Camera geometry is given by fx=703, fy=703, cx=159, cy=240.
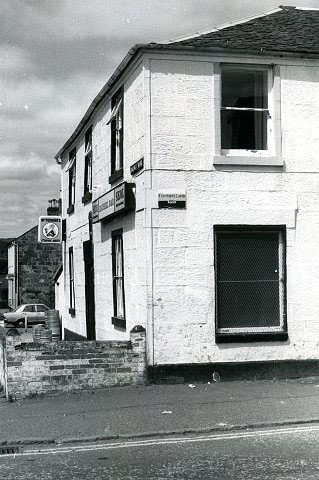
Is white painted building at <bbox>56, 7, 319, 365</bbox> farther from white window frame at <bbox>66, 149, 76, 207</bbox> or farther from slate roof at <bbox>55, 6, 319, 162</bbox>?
white window frame at <bbox>66, 149, 76, 207</bbox>

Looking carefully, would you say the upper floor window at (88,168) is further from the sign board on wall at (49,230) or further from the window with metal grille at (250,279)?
the window with metal grille at (250,279)

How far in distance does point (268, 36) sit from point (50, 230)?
9.55m

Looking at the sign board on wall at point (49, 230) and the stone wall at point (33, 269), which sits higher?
the sign board on wall at point (49, 230)

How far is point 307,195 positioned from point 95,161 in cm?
623

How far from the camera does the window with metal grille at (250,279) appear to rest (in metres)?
12.3

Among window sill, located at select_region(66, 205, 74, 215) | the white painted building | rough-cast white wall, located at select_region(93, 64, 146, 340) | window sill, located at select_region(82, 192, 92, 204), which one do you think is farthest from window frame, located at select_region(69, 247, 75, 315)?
the white painted building

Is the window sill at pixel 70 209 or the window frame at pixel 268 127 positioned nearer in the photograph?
the window frame at pixel 268 127

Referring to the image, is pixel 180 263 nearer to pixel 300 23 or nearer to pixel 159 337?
pixel 159 337

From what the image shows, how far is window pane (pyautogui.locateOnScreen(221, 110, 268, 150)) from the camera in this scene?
41.4 ft

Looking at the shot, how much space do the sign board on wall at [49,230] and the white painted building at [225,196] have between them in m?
7.37

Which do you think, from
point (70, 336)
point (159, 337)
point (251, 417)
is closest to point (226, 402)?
point (251, 417)

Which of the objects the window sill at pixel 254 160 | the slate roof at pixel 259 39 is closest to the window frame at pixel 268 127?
the window sill at pixel 254 160

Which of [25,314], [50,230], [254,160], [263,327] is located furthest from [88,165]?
[25,314]

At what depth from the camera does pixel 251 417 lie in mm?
9273
